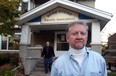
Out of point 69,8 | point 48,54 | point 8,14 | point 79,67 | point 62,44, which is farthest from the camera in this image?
point 62,44

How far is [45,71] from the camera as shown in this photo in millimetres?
15852

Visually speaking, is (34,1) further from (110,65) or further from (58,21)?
(110,65)

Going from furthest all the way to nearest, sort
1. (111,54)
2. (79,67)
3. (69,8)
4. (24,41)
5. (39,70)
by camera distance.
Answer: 1. (111,54)
2. (24,41)
3. (69,8)
4. (39,70)
5. (79,67)

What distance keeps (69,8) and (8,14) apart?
12.1 ft

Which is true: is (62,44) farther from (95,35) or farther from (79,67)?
(79,67)

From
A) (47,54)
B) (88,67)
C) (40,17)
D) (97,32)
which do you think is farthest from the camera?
(40,17)

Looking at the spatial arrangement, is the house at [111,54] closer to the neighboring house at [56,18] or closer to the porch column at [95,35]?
the neighboring house at [56,18]

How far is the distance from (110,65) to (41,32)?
Result: 6.02 meters

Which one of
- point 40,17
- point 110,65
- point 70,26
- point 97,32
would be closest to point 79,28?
point 70,26

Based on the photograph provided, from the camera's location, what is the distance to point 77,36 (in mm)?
3240

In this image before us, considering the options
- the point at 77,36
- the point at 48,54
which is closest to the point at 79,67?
the point at 77,36

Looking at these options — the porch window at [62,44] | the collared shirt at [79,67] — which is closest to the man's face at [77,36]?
the collared shirt at [79,67]

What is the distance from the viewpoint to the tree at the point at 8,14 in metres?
15.3

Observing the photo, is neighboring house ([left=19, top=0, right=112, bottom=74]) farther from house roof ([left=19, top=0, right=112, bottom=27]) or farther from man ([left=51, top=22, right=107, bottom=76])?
man ([left=51, top=22, right=107, bottom=76])
